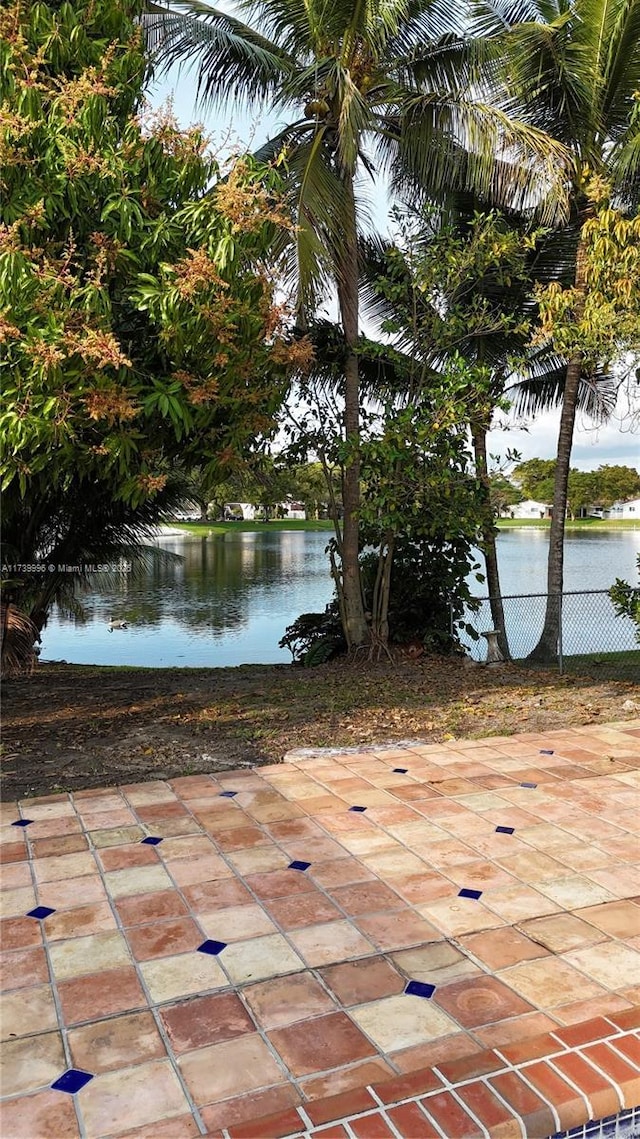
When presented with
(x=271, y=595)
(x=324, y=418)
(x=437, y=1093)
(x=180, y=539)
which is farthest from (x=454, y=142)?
(x=180, y=539)

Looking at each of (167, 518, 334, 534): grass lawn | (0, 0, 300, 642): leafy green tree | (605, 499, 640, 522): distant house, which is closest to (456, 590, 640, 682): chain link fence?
(0, 0, 300, 642): leafy green tree

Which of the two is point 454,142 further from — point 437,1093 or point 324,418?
point 437,1093

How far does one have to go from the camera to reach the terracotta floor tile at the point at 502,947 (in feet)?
9.27

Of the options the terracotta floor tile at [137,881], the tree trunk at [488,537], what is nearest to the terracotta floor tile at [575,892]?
the terracotta floor tile at [137,881]

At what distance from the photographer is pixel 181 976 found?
274cm

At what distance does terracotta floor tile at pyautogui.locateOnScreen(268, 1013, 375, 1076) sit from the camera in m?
2.30

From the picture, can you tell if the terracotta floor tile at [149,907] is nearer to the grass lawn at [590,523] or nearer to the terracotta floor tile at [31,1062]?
the terracotta floor tile at [31,1062]

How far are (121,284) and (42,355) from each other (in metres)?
1.11

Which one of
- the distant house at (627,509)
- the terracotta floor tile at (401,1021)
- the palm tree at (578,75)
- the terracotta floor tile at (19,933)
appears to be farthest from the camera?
the distant house at (627,509)

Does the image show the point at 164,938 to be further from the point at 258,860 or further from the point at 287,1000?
the point at 258,860

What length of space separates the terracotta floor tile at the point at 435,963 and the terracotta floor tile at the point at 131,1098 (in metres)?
0.83

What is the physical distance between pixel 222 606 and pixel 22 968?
1556cm

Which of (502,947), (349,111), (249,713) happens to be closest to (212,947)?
(502,947)

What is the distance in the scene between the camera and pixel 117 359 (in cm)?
455
